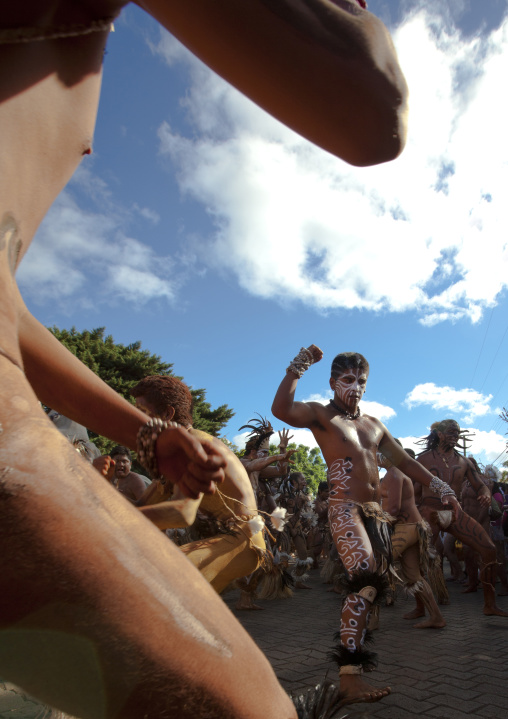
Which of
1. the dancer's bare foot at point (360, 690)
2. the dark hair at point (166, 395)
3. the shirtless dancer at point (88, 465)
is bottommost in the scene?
the dancer's bare foot at point (360, 690)

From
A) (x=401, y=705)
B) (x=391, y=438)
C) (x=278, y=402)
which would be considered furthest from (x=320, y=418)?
(x=401, y=705)

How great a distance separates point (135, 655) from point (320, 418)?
4206mm

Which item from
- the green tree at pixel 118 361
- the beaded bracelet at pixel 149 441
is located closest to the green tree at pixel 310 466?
the green tree at pixel 118 361

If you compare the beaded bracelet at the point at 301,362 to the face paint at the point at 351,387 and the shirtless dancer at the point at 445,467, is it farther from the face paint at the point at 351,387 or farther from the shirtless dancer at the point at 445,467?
the shirtless dancer at the point at 445,467

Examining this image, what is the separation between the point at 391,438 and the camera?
532cm

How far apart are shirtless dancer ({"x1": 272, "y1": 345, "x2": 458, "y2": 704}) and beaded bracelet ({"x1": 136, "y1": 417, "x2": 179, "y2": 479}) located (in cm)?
293

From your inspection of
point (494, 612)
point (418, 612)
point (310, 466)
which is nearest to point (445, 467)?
point (494, 612)

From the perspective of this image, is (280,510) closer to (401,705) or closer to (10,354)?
(401,705)

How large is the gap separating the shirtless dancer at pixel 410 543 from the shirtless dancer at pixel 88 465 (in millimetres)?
5786

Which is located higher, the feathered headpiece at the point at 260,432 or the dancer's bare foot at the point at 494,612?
the feathered headpiece at the point at 260,432

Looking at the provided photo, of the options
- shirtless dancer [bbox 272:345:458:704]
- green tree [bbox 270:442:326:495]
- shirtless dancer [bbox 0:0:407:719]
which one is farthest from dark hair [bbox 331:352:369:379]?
green tree [bbox 270:442:326:495]

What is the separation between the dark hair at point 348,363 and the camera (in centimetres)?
498

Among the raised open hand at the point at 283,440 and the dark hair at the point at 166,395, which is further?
the raised open hand at the point at 283,440

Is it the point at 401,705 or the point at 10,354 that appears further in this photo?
the point at 401,705
